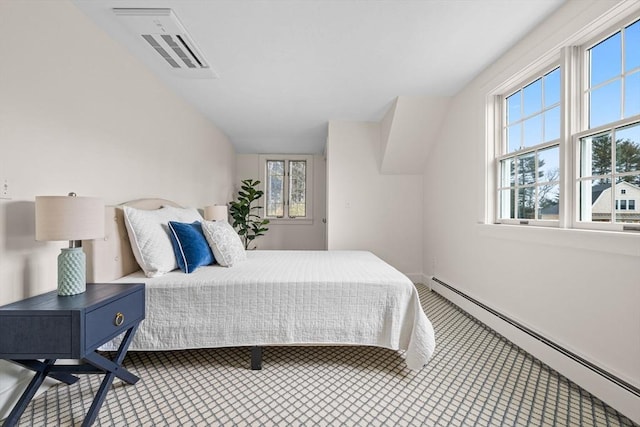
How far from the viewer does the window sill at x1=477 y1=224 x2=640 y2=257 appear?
4.57 ft

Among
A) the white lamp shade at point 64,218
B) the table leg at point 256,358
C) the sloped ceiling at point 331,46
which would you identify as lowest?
the table leg at point 256,358

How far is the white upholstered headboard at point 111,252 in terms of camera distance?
173 centimetres

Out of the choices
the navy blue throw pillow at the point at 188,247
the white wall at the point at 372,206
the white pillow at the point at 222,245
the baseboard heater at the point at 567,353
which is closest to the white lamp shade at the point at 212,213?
the white pillow at the point at 222,245

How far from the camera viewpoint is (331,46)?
86.0 inches

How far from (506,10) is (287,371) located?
271 centimetres

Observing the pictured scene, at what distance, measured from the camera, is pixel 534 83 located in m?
2.24

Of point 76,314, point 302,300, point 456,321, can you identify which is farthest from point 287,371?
point 456,321

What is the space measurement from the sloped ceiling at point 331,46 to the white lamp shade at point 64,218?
1.29 m

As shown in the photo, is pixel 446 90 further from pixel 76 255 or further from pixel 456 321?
pixel 76 255

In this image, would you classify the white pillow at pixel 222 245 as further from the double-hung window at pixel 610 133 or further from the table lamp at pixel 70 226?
the double-hung window at pixel 610 133

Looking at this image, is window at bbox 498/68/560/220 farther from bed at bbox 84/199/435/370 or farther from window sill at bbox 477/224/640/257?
bed at bbox 84/199/435/370

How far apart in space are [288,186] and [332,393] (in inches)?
175

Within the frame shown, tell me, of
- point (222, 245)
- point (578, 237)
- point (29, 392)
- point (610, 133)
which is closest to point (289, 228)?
point (222, 245)

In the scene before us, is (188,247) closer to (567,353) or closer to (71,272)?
(71,272)
